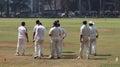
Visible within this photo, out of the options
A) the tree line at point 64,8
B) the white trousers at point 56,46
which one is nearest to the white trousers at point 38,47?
the white trousers at point 56,46

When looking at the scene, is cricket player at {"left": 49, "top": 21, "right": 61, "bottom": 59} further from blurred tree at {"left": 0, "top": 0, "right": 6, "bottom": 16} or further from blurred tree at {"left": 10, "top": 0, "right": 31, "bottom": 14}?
blurred tree at {"left": 10, "top": 0, "right": 31, "bottom": 14}

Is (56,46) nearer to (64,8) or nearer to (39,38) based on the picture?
(39,38)

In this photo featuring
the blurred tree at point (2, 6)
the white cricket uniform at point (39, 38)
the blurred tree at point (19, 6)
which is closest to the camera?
the white cricket uniform at point (39, 38)

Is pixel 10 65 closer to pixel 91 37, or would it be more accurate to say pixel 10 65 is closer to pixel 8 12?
pixel 91 37

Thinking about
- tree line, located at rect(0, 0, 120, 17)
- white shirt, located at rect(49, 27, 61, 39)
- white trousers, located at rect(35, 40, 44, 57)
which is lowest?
tree line, located at rect(0, 0, 120, 17)

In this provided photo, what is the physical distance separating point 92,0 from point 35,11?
89.1 ft

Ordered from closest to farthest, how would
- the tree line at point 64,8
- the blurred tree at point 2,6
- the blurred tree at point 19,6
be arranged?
the tree line at point 64,8 < the blurred tree at point 2,6 < the blurred tree at point 19,6

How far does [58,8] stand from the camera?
180m

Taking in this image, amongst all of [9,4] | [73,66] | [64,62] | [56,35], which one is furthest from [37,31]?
[9,4]

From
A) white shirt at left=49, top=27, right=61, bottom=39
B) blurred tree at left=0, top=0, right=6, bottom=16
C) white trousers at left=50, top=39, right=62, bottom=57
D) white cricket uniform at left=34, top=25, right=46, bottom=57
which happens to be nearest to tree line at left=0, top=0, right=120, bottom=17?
blurred tree at left=0, top=0, right=6, bottom=16

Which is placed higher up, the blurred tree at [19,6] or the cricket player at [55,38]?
the cricket player at [55,38]

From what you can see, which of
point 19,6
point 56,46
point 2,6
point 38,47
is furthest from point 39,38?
point 19,6

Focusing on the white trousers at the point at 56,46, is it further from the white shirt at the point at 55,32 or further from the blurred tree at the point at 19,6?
the blurred tree at the point at 19,6

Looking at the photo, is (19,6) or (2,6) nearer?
(2,6)
